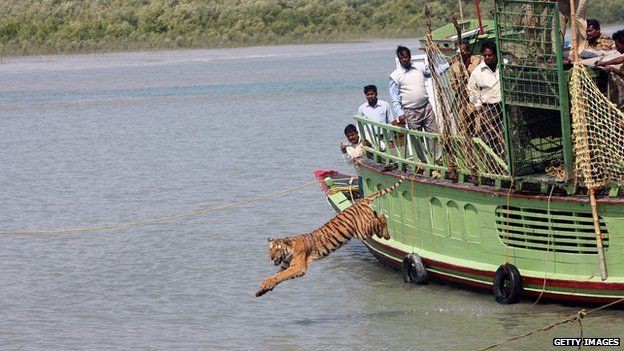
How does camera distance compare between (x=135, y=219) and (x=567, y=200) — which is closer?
(x=567, y=200)

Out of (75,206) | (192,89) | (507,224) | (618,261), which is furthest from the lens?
(192,89)

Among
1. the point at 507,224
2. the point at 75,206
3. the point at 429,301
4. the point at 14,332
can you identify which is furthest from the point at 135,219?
the point at 507,224

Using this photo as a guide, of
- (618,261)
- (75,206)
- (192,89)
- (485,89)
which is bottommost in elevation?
(192,89)

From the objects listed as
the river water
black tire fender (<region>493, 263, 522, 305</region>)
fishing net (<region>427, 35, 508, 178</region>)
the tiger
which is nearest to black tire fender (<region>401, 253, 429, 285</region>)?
the river water

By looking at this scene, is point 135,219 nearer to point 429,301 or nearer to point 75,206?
point 75,206

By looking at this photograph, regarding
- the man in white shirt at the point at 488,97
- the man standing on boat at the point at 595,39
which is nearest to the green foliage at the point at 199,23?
the man standing on boat at the point at 595,39

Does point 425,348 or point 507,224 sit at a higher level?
point 507,224

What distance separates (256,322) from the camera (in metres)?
14.7

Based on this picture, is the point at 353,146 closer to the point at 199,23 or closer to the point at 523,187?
the point at 523,187

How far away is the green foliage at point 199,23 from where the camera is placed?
66.2 meters

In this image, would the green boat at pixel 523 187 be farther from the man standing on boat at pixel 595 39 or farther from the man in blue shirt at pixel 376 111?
the man in blue shirt at pixel 376 111

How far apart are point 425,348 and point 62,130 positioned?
25.4m

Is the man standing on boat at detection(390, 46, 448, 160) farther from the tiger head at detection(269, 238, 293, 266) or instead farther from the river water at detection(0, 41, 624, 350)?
the tiger head at detection(269, 238, 293, 266)

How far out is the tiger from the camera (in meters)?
13.2
